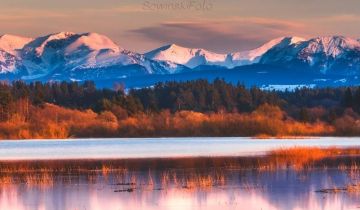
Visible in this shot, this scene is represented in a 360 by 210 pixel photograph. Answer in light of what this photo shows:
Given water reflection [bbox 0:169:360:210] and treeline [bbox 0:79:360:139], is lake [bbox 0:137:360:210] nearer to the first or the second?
water reflection [bbox 0:169:360:210]

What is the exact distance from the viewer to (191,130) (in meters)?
108

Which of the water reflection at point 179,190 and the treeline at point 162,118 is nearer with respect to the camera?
the water reflection at point 179,190

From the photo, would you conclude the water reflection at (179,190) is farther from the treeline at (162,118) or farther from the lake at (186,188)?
the treeline at (162,118)

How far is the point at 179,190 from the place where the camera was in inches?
1361

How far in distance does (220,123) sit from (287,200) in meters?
76.3

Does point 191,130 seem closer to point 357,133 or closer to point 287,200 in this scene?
point 357,133

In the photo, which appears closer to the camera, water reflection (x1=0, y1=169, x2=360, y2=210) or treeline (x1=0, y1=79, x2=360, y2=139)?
water reflection (x1=0, y1=169, x2=360, y2=210)

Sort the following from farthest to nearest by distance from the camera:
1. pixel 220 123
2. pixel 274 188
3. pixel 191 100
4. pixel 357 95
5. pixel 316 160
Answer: pixel 191 100
pixel 357 95
pixel 220 123
pixel 316 160
pixel 274 188

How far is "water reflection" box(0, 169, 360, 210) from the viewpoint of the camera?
3005cm

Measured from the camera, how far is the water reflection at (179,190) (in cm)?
3005

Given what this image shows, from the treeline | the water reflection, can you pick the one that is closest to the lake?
the water reflection

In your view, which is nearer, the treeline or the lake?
the lake

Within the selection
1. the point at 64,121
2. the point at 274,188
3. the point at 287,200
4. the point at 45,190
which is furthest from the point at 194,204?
the point at 64,121

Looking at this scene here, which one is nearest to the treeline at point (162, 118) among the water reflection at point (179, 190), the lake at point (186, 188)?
the lake at point (186, 188)
